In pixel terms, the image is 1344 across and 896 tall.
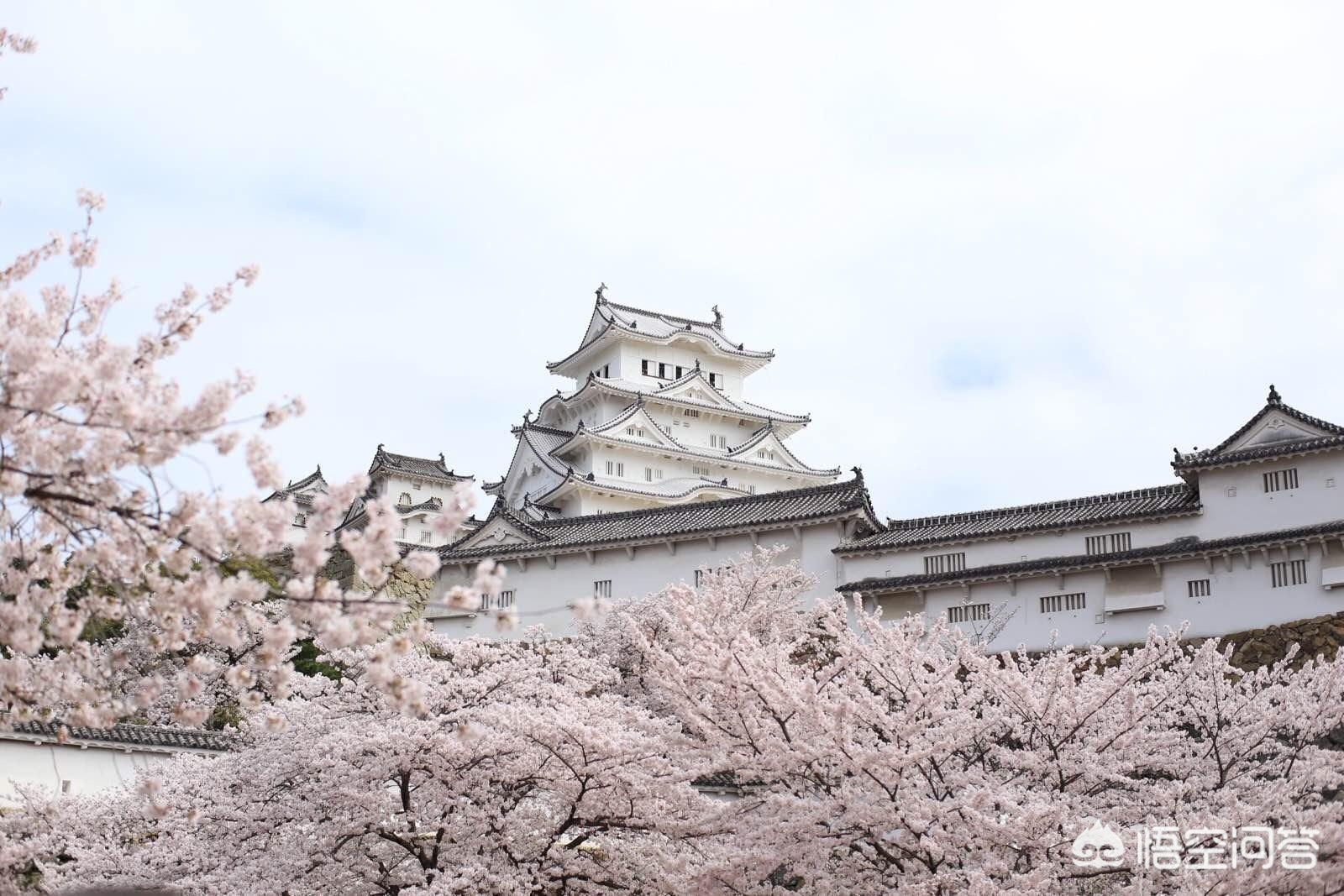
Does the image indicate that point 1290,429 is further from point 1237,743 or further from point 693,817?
point 693,817

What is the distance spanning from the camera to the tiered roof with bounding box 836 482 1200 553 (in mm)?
28875

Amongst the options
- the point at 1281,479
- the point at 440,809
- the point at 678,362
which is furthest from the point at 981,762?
the point at 678,362

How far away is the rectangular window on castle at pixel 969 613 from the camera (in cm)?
2923

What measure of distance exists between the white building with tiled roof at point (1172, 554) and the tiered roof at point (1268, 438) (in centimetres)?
2

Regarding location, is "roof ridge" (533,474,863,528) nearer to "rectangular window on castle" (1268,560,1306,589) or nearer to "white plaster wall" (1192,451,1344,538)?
"white plaster wall" (1192,451,1344,538)

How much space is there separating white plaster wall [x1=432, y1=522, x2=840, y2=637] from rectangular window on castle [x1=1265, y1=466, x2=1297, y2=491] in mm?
9293

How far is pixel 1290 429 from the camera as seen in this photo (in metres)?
27.9

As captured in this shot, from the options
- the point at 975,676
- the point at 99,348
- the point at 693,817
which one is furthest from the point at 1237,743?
the point at 99,348

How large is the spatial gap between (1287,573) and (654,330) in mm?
32020

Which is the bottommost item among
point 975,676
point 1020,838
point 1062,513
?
point 1020,838

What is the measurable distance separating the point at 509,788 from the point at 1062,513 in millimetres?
16652

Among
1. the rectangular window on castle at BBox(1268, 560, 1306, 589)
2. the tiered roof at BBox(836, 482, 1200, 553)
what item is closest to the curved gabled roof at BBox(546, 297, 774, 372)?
the tiered roof at BBox(836, 482, 1200, 553)

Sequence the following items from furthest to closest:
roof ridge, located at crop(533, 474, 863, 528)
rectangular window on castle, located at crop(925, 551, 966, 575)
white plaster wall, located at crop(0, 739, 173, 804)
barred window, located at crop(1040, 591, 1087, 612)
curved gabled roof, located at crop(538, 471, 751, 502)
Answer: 1. curved gabled roof, located at crop(538, 471, 751, 502)
2. roof ridge, located at crop(533, 474, 863, 528)
3. rectangular window on castle, located at crop(925, 551, 966, 575)
4. barred window, located at crop(1040, 591, 1087, 612)
5. white plaster wall, located at crop(0, 739, 173, 804)

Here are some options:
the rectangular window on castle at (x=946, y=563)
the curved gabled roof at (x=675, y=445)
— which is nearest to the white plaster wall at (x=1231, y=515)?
the rectangular window on castle at (x=946, y=563)
